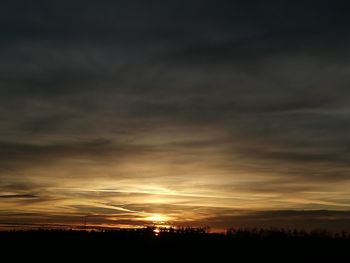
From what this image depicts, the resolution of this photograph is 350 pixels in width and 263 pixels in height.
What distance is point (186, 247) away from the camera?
3859cm

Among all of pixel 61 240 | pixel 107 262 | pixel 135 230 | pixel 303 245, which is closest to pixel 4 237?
pixel 61 240

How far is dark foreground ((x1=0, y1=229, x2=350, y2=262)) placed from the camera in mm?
34406

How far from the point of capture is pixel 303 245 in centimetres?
3688

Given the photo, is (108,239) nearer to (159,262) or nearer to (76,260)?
(76,260)

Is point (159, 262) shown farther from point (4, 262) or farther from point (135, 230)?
point (135, 230)

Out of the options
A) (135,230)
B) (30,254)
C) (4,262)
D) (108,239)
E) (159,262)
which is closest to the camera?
(159,262)

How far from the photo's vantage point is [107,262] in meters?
35.1

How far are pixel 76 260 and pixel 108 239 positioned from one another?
8.66 meters

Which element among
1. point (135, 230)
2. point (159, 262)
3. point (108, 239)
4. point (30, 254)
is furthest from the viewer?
point (135, 230)

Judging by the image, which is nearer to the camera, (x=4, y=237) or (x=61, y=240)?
(x=61, y=240)

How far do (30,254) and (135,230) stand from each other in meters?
12.5

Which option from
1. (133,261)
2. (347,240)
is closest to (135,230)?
(133,261)

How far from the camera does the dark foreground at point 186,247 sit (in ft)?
113

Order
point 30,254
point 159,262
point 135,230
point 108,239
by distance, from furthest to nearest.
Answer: point 135,230, point 108,239, point 30,254, point 159,262
